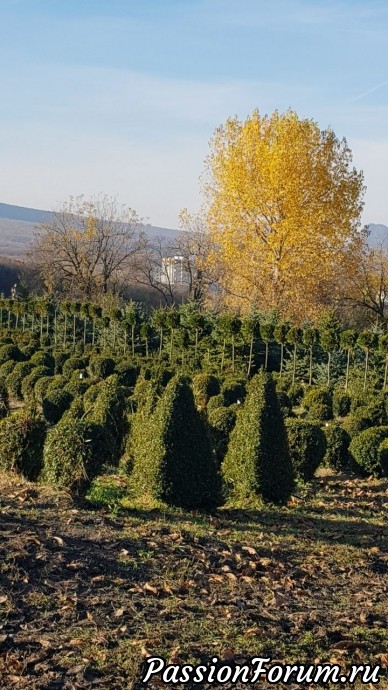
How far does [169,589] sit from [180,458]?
286 centimetres

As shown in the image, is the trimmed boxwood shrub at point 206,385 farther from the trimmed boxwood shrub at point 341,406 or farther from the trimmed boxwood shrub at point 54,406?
the trimmed boxwood shrub at point 54,406

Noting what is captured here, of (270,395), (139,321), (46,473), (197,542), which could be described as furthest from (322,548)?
(139,321)

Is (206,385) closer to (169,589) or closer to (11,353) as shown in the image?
(11,353)

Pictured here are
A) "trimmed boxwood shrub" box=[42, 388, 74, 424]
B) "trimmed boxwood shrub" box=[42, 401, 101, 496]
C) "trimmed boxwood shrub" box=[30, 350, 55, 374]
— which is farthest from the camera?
"trimmed boxwood shrub" box=[30, 350, 55, 374]

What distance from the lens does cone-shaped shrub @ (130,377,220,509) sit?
8.30 metres

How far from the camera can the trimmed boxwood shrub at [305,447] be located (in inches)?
435

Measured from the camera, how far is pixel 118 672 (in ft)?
13.8

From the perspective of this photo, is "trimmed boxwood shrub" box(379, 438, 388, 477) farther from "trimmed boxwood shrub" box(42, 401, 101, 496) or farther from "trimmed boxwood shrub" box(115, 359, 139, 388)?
"trimmed boxwood shrub" box(115, 359, 139, 388)

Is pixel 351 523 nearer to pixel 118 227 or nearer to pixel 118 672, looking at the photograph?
pixel 118 672

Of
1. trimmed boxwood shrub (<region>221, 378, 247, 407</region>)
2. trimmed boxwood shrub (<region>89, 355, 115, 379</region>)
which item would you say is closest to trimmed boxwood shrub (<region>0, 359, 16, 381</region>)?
trimmed boxwood shrub (<region>89, 355, 115, 379</region>)

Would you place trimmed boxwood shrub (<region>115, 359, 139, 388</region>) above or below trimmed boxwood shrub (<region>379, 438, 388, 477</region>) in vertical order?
above

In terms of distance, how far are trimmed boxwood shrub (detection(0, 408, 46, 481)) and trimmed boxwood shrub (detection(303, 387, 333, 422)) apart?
8131 mm

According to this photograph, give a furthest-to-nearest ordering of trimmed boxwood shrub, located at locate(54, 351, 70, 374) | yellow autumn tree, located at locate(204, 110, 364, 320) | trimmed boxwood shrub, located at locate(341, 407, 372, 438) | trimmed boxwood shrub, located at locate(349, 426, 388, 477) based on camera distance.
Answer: yellow autumn tree, located at locate(204, 110, 364, 320), trimmed boxwood shrub, located at locate(54, 351, 70, 374), trimmed boxwood shrub, located at locate(341, 407, 372, 438), trimmed boxwood shrub, located at locate(349, 426, 388, 477)

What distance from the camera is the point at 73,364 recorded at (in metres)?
21.7
